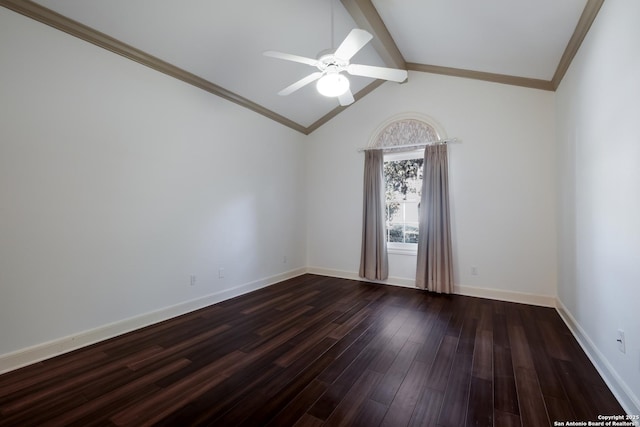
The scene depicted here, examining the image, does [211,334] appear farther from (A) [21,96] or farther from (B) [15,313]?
(A) [21,96]

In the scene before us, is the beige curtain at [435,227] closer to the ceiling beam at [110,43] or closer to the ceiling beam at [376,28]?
the ceiling beam at [376,28]

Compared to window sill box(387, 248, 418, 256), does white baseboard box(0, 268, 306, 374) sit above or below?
below

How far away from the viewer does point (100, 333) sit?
99.0 inches

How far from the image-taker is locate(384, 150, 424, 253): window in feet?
14.6

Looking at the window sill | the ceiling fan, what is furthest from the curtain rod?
the ceiling fan

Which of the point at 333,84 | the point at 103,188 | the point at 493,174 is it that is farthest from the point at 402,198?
the point at 103,188

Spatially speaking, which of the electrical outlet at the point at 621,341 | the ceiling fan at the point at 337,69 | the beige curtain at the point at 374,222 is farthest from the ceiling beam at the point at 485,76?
the electrical outlet at the point at 621,341

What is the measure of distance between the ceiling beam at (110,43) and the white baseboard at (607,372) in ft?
14.7

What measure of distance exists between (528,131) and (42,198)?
5.18m

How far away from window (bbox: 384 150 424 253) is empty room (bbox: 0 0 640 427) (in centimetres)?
4

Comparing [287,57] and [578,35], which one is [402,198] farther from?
[287,57]

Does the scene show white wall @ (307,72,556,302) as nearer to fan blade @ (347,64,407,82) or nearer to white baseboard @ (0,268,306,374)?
fan blade @ (347,64,407,82)

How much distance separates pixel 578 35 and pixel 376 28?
184 cm

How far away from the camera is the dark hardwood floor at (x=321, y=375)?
1609 millimetres
